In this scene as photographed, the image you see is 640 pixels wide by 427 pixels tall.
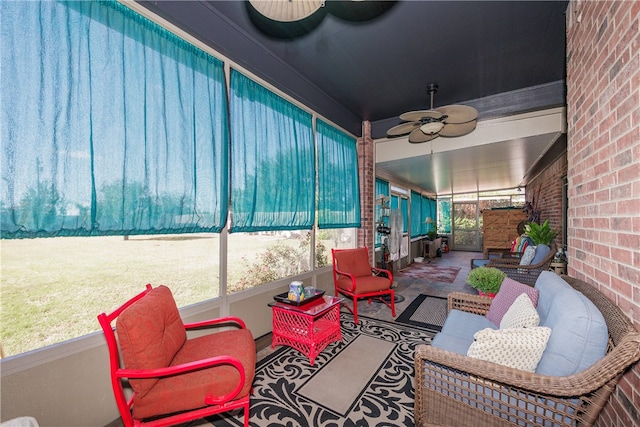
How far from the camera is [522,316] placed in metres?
1.55

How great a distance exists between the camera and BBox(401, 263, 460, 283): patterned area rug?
18.7 feet

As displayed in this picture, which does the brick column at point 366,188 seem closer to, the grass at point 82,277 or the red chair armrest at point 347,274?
the red chair armrest at point 347,274

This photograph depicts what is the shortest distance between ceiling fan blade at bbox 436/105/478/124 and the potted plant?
1.84 metres

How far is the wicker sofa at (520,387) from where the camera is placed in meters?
0.99

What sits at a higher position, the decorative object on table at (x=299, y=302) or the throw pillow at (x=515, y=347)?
the throw pillow at (x=515, y=347)

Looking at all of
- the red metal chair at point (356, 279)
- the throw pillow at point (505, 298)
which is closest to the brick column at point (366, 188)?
the red metal chair at point (356, 279)

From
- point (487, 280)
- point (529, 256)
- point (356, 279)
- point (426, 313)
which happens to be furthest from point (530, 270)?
point (356, 279)

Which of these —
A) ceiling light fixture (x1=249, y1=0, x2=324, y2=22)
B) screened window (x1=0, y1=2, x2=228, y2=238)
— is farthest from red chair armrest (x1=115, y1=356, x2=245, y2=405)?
ceiling light fixture (x1=249, y1=0, x2=324, y2=22)

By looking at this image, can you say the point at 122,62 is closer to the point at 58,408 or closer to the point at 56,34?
the point at 56,34

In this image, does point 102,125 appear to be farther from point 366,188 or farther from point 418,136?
point 366,188

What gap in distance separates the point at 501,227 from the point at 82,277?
817 cm

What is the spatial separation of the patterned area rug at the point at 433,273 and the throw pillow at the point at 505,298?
11.8ft

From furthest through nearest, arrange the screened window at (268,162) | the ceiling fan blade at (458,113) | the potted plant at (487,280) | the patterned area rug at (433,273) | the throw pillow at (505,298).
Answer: the patterned area rug at (433,273) → the potted plant at (487,280) → the ceiling fan blade at (458,113) → the screened window at (268,162) → the throw pillow at (505,298)

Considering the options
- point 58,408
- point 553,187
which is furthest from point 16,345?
point 553,187
